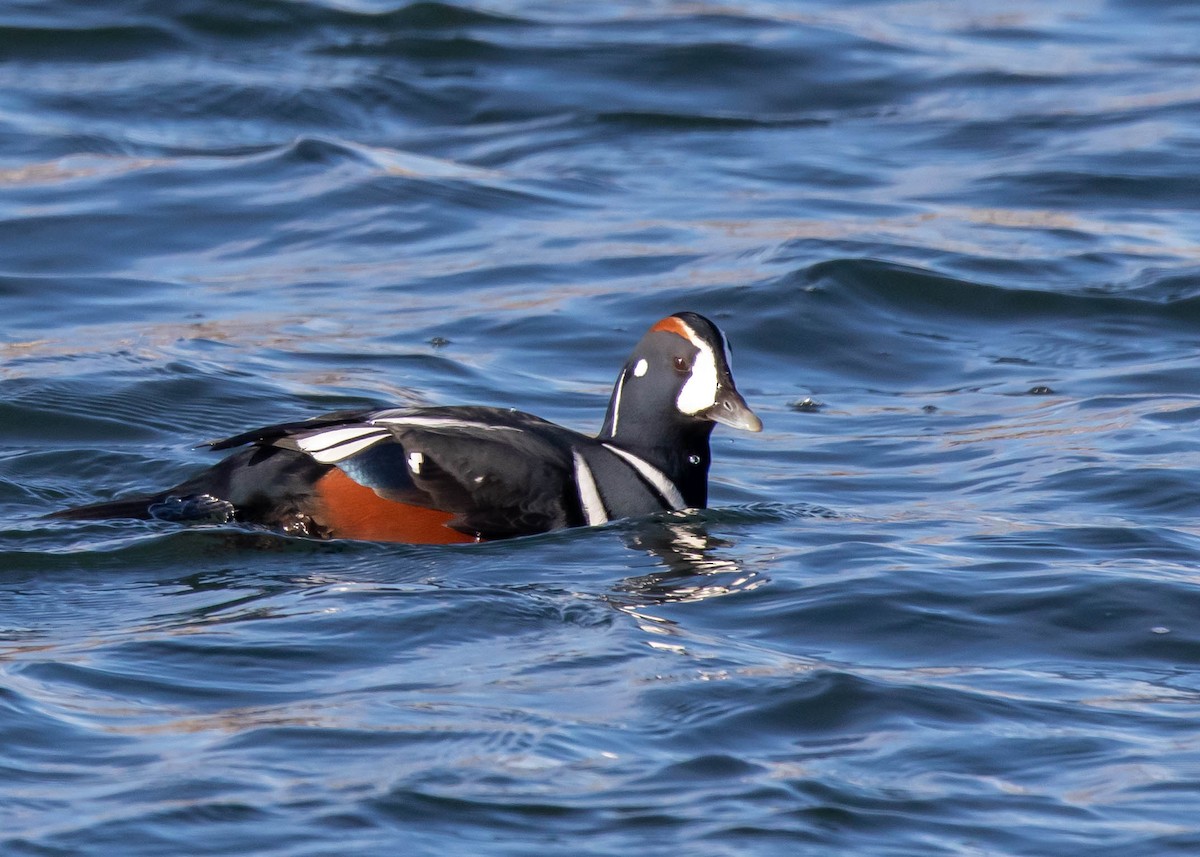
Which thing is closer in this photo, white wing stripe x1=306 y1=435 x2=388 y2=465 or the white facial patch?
white wing stripe x1=306 y1=435 x2=388 y2=465

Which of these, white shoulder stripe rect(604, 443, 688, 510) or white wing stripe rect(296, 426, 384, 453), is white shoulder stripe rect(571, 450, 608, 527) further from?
white wing stripe rect(296, 426, 384, 453)

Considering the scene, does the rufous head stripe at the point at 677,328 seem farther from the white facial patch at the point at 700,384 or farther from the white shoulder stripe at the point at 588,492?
the white shoulder stripe at the point at 588,492

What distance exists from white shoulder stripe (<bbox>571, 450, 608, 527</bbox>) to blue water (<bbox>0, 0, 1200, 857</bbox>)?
10 cm

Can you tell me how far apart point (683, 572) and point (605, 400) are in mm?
2833

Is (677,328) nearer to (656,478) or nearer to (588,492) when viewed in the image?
(656,478)

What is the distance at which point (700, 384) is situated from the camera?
7.52m

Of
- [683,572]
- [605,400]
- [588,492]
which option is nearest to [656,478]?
[588,492]

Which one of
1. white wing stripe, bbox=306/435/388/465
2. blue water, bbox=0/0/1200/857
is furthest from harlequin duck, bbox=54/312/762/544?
blue water, bbox=0/0/1200/857

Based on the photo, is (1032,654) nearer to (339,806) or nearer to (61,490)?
(339,806)

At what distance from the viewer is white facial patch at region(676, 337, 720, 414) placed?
7.48 meters

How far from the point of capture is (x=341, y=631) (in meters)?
6.23

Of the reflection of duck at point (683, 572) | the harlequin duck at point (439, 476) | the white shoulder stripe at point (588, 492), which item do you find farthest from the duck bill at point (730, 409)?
the white shoulder stripe at point (588, 492)

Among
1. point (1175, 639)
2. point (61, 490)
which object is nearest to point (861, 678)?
point (1175, 639)

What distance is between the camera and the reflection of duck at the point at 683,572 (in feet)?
22.2
